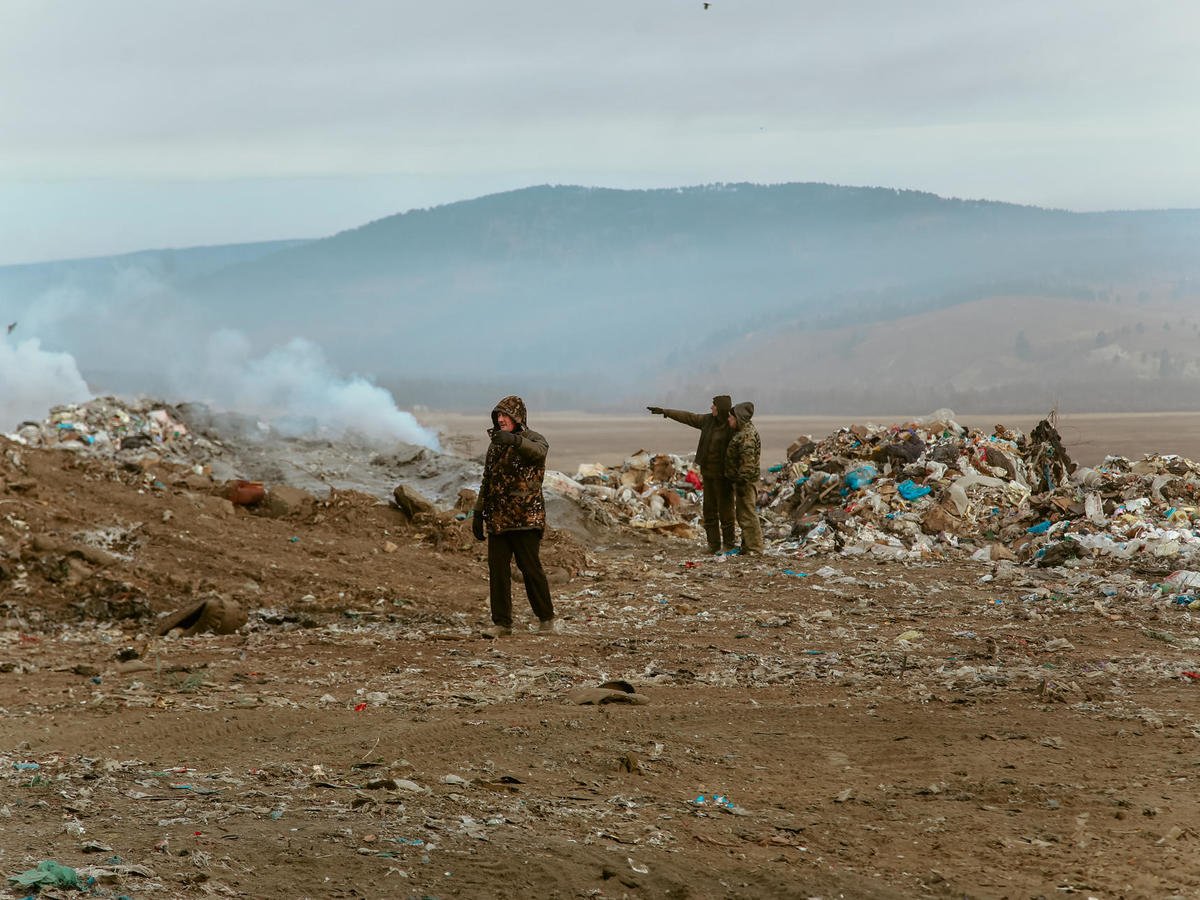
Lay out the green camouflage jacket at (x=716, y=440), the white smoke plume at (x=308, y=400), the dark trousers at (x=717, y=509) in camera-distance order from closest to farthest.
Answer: the green camouflage jacket at (x=716, y=440)
the dark trousers at (x=717, y=509)
the white smoke plume at (x=308, y=400)

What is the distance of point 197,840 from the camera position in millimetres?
4723


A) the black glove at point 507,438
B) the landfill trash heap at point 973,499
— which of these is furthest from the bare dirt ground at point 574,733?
the landfill trash heap at point 973,499

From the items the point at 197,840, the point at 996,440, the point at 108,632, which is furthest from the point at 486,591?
the point at 996,440

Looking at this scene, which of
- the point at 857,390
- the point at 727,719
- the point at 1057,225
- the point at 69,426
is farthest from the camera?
the point at 1057,225

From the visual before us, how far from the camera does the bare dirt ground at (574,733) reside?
4719 millimetres

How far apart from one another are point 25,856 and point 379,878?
1.15 metres

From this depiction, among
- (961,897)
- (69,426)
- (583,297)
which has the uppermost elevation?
(583,297)

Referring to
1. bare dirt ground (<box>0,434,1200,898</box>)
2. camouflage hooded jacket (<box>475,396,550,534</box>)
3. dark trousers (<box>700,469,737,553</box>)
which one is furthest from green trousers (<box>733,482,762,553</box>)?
camouflage hooded jacket (<box>475,396,550,534</box>)

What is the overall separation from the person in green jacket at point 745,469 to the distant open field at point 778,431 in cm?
2035

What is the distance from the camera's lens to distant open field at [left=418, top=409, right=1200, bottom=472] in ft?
139

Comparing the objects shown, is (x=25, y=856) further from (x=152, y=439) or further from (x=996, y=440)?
(x=152, y=439)

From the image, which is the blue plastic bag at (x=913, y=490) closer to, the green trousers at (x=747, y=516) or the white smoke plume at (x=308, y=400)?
the green trousers at (x=747, y=516)

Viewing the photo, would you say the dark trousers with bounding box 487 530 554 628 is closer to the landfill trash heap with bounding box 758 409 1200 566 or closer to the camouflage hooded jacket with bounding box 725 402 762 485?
the camouflage hooded jacket with bounding box 725 402 762 485

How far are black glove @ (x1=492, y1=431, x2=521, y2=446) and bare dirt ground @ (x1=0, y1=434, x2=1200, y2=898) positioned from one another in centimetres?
135
